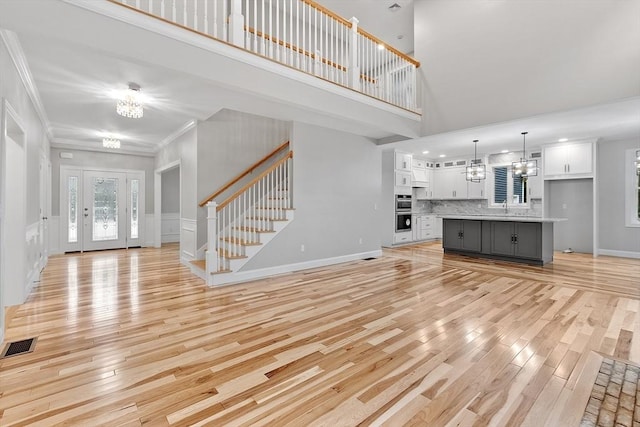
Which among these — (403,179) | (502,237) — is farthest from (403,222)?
(502,237)

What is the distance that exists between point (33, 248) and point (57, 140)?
Result: 374 cm

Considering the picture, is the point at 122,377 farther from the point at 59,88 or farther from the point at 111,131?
the point at 111,131

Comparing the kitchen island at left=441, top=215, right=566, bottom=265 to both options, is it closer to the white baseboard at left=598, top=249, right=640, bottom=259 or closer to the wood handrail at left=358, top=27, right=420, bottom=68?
the white baseboard at left=598, top=249, right=640, bottom=259

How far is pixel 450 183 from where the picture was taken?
9.22 metres

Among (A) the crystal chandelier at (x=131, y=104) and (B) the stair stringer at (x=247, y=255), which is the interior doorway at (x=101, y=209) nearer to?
(B) the stair stringer at (x=247, y=255)

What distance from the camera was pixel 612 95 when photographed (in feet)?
13.1

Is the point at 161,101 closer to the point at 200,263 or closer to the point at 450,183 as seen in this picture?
the point at 200,263

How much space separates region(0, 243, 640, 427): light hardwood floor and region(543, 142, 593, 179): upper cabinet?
3330mm

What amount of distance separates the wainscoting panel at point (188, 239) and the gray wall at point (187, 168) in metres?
0.12

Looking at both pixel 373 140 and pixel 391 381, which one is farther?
pixel 373 140

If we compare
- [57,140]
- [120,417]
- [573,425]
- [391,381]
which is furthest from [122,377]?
[57,140]

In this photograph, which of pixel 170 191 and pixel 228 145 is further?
pixel 170 191

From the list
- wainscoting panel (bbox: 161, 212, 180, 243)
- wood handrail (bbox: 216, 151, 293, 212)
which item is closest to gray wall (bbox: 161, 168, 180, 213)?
wainscoting panel (bbox: 161, 212, 180, 243)

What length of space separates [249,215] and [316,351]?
10.2 feet
